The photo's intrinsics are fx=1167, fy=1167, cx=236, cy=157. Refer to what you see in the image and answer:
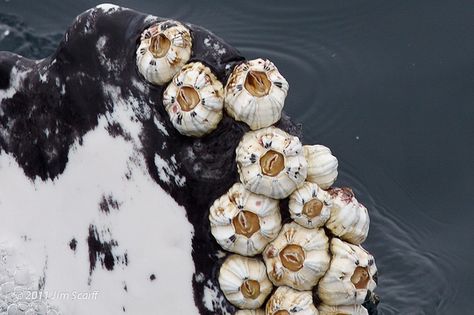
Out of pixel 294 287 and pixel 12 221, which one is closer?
pixel 294 287

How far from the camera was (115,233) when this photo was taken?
8.96 feet

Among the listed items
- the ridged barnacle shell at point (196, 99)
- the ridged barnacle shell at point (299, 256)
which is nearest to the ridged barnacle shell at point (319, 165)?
the ridged barnacle shell at point (299, 256)

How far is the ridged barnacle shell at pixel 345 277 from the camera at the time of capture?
2.44 m

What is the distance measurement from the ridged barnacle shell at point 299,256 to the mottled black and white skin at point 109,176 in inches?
5.5

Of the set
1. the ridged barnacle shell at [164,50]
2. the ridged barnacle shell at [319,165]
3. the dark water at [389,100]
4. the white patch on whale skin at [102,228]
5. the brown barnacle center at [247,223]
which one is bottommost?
the dark water at [389,100]

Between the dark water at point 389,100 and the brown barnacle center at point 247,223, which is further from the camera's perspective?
the dark water at point 389,100

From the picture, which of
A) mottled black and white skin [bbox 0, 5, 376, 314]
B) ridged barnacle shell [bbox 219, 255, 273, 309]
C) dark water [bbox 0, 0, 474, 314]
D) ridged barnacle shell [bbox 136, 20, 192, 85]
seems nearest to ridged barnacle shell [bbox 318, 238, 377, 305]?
ridged barnacle shell [bbox 219, 255, 273, 309]

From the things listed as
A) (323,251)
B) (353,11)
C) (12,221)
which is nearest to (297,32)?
(353,11)

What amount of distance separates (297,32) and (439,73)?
71 cm

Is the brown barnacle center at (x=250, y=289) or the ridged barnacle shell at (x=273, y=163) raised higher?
the ridged barnacle shell at (x=273, y=163)

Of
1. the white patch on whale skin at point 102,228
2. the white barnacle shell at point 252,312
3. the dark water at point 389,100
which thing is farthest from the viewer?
the dark water at point 389,100

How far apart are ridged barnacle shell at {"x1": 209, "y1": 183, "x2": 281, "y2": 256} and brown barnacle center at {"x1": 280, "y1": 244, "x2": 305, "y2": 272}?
5 centimetres

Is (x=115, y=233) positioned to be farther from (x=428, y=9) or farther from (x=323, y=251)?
(x=428, y=9)

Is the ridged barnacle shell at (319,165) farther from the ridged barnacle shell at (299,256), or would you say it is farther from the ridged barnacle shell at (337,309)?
the ridged barnacle shell at (337,309)
